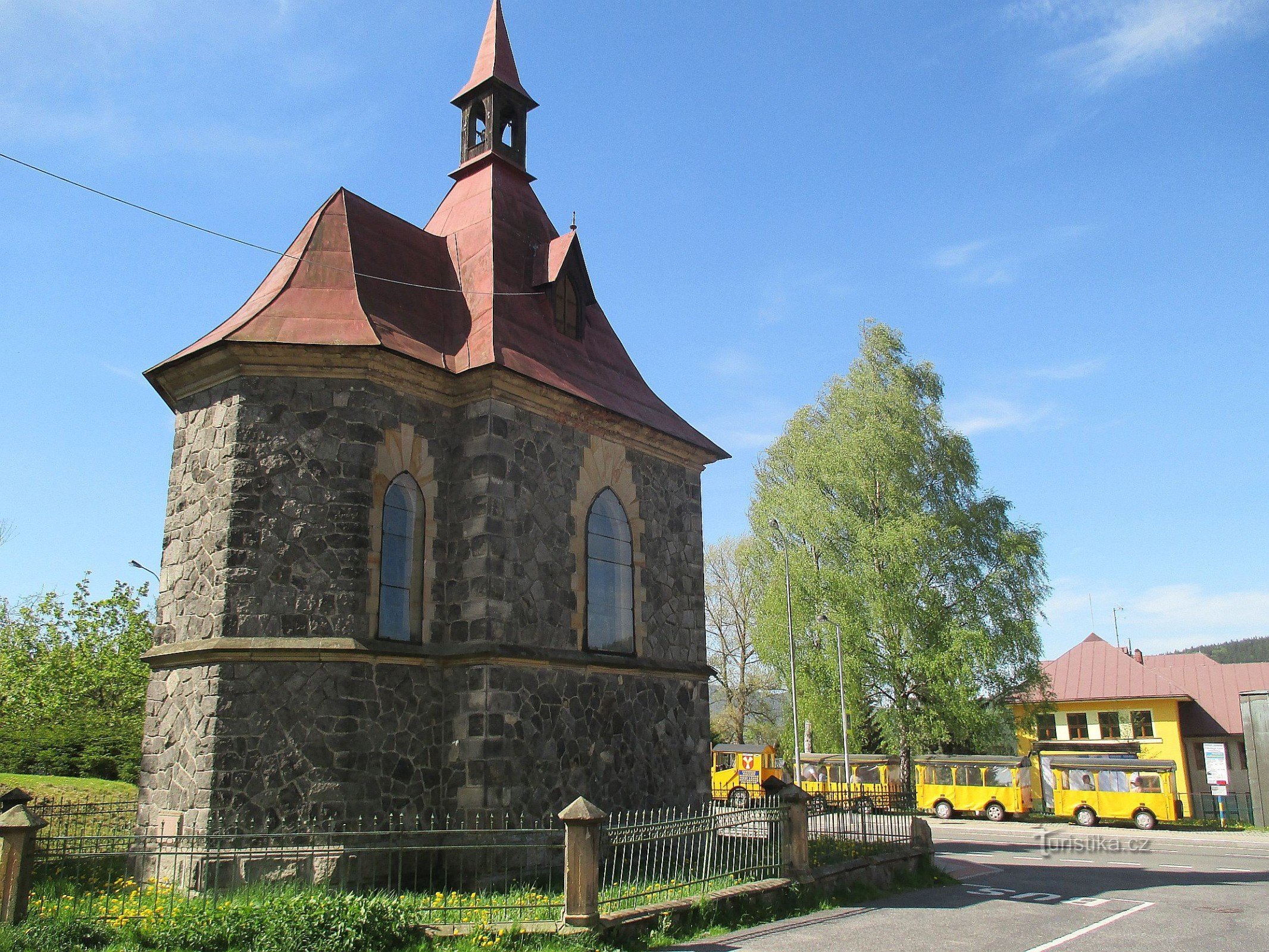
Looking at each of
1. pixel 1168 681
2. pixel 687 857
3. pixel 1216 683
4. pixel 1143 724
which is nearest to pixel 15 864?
pixel 687 857

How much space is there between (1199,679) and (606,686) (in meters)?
35.2

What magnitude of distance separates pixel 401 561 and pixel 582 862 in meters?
5.21

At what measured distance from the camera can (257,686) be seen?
37.0 feet

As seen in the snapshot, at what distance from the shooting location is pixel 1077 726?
1494 inches

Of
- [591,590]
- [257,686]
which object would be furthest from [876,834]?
[257,686]

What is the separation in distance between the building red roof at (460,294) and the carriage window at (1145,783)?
20.9m

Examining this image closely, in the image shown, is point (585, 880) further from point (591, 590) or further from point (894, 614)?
point (894, 614)

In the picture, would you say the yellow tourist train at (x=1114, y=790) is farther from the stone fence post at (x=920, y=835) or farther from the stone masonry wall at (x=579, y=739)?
the stone masonry wall at (x=579, y=739)

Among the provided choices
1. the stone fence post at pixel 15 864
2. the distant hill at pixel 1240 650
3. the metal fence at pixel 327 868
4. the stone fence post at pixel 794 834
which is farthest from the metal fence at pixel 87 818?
the distant hill at pixel 1240 650

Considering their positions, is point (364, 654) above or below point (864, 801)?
above

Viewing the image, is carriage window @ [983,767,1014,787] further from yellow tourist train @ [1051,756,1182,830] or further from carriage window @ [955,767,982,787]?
yellow tourist train @ [1051,756,1182,830]

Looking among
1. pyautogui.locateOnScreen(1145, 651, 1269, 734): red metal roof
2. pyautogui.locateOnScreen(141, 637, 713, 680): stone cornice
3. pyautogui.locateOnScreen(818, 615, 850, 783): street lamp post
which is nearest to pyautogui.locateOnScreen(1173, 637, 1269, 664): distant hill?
pyautogui.locateOnScreen(1145, 651, 1269, 734): red metal roof

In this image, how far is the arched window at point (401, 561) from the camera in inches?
492

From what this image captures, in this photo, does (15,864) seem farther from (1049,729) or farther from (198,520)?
(1049,729)
